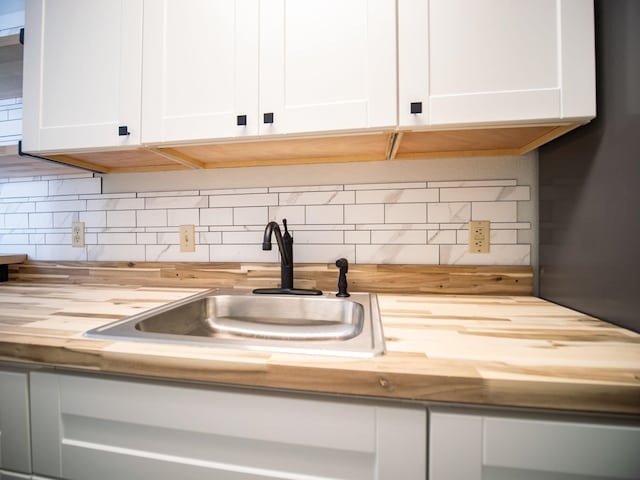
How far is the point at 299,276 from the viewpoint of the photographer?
1185mm

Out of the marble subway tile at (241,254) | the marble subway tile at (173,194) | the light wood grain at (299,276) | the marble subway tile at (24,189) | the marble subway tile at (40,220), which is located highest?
the marble subway tile at (24,189)

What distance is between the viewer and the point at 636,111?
66cm

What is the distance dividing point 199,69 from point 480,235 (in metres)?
1.13

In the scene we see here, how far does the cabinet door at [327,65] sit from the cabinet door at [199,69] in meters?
0.06

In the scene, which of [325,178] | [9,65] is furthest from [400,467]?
[9,65]

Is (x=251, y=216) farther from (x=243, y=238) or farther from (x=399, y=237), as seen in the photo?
(x=399, y=237)

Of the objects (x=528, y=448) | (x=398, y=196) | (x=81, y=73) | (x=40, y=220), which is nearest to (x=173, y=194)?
(x=81, y=73)

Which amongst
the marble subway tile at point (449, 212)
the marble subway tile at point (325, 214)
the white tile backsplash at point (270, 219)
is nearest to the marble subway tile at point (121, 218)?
the white tile backsplash at point (270, 219)

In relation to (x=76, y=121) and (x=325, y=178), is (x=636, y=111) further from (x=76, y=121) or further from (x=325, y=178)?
(x=76, y=121)

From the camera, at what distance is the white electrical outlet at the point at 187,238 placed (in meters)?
1.30

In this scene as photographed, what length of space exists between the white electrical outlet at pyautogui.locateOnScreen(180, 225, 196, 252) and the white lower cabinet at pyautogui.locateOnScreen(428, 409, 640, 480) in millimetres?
1134

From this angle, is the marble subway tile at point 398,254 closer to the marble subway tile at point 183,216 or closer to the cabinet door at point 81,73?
the marble subway tile at point 183,216

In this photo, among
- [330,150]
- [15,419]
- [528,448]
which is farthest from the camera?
[330,150]

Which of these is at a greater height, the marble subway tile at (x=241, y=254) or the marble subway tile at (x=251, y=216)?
the marble subway tile at (x=251, y=216)
